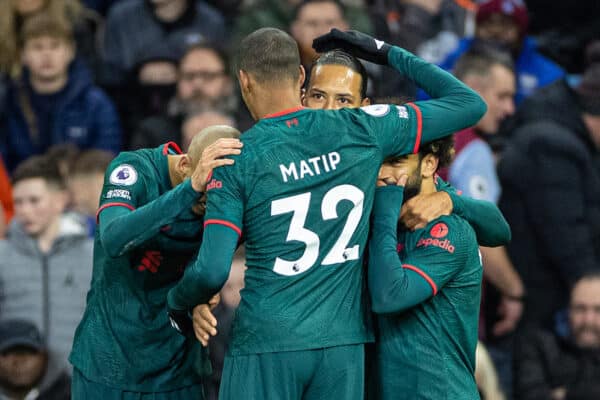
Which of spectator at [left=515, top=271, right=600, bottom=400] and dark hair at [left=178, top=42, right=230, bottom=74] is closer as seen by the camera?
spectator at [left=515, top=271, right=600, bottom=400]

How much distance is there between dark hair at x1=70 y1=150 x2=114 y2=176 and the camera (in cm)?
841

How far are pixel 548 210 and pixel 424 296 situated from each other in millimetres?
3286

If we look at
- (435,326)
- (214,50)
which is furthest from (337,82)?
(214,50)

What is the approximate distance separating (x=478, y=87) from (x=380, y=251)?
3.38m

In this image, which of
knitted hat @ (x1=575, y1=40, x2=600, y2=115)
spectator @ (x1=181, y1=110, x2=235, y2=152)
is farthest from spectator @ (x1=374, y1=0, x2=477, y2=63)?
spectator @ (x1=181, y1=110, x2=235, y2=152)

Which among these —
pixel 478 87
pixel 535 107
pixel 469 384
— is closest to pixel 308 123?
pixel 469 384

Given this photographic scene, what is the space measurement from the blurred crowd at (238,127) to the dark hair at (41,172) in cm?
1

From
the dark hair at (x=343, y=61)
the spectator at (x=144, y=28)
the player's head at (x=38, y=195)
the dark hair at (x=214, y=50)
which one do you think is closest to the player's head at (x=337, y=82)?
the dark hair at (x=343, y=61)

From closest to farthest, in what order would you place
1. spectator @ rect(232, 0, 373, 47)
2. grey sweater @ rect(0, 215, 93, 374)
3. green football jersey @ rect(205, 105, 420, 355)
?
green football jersey @ rect(205, 105, 420, 355)
grey sweater @ rect(0, 215, 93, 374)
spectator @ rect(232, 0, 373, 47)

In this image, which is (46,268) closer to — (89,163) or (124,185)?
(89,163)

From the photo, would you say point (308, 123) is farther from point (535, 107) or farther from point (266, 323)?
point (535, 107)

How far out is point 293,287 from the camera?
480 cm

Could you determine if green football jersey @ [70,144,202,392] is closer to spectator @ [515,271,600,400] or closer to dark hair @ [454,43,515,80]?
spectator @ [515,271,600,400]

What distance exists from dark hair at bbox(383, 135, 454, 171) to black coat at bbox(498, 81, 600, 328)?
285 centimetres
